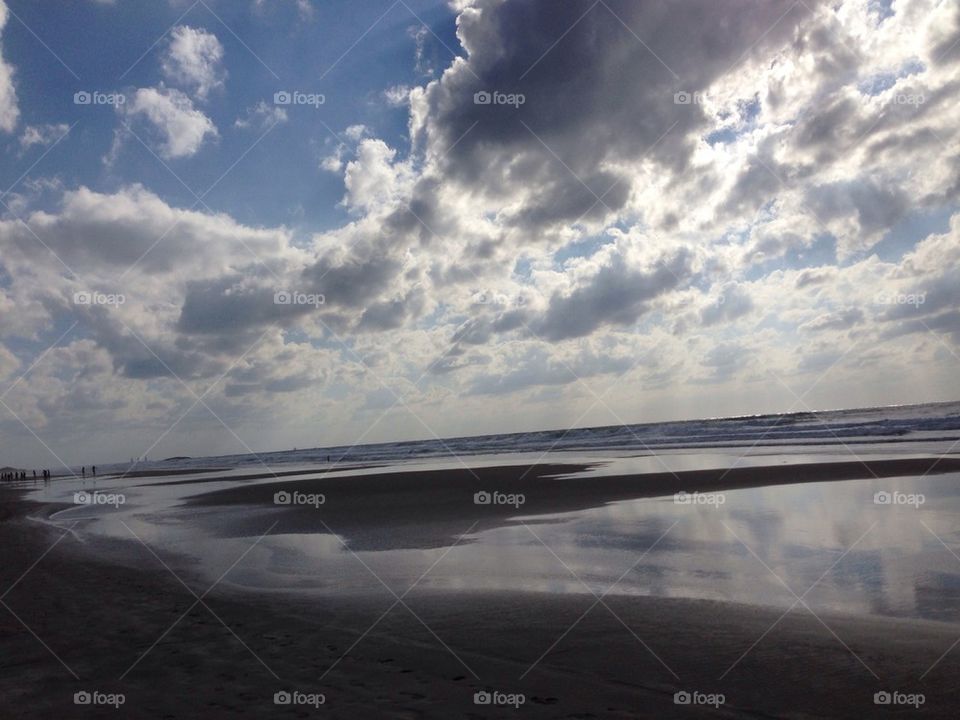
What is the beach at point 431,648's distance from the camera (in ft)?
18.9

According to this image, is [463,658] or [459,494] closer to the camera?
[463,658]

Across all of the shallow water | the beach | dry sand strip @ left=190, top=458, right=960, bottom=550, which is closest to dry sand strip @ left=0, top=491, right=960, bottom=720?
the beach

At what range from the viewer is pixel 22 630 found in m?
8.32

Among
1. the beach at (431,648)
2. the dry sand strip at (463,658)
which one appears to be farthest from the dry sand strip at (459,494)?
the dry sand strip at (463,658)

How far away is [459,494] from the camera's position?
24.5 meters

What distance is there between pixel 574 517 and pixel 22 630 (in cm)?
1252

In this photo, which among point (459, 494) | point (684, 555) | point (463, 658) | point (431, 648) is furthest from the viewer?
point (459, 494)

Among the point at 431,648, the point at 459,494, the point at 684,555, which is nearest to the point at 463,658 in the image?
the point at 431,648

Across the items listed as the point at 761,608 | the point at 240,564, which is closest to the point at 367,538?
the point at 240,564

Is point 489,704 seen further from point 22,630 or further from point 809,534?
point 809,534

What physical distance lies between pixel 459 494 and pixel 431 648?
1738 cm

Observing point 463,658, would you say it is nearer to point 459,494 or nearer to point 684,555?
point 684,555

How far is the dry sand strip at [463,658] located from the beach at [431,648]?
0.09 ft

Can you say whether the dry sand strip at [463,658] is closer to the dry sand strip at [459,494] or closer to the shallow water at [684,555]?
the shallow water at [684,555]
